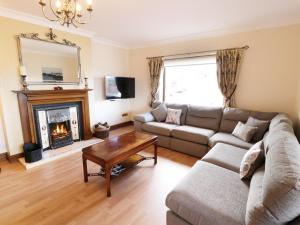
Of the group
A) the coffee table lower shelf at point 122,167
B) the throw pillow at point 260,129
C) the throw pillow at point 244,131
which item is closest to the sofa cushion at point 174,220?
the coffee table lower shelf at point 122,167

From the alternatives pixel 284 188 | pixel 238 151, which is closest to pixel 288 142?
pixel 284 188

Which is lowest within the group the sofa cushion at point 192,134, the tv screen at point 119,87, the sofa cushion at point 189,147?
the sofa cushion at point 189,147

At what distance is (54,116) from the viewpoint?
140 inches

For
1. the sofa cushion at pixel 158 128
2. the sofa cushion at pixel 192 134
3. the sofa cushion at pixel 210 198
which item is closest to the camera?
the sofa cushion at pixel 210 198

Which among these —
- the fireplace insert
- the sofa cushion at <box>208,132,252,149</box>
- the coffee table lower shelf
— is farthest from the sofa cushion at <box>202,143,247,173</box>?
the fireplace insert

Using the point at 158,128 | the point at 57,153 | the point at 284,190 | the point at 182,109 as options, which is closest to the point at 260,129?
the point at 182,109

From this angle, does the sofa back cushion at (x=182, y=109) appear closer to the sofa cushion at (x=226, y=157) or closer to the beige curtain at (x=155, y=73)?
the beige curtain at (x=155, y=73)

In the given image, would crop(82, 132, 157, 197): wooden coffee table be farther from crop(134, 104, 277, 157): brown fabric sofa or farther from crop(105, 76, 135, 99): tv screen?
crop(105, 76, 135, 99): tv screen

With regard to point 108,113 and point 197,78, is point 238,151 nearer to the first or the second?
point 197,78

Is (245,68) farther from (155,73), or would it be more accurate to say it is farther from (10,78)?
(10,78)

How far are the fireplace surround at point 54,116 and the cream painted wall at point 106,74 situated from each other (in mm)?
365

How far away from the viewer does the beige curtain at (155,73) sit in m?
4.71

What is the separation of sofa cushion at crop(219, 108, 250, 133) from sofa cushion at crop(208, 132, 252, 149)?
0.67 ft

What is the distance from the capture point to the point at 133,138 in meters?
2.89
